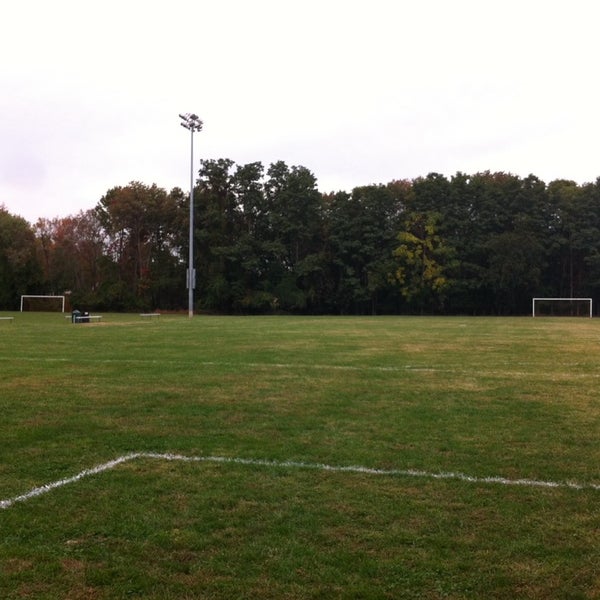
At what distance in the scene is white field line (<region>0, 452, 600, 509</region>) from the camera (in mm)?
4895

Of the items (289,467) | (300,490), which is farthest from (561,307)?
(300,490)

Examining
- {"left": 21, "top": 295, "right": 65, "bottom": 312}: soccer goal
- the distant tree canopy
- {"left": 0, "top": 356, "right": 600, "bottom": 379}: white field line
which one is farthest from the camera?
{"left": 21, "top": 295, "right": 65, "bottom": 312}: soccer goal

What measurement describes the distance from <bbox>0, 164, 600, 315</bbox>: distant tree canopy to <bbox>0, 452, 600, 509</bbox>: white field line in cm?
5042

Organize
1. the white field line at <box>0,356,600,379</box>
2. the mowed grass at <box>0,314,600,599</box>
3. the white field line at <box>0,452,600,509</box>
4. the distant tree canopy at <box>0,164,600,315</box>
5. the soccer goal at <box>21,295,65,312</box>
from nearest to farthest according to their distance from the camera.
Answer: the mowed grass at <box>0,314,600,599</box> → the white field line at <box>0,452,600,509</box> → the white field line at <box>0,356,600,379</box> → the distant tree canopy at <box>0,164,600,315</box> → the soccer goal at <box>21,295,65,312</box>

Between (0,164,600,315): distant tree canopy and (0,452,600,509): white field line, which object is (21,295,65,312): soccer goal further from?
(0,452,600,509): white field line

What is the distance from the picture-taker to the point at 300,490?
485 centimetres

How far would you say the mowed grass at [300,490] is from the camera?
339 cm

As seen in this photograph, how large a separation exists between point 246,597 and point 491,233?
57344 millimetres

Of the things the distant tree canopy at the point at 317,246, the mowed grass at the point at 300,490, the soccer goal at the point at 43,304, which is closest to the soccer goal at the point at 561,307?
the distant tree canopy at the point at 317,246

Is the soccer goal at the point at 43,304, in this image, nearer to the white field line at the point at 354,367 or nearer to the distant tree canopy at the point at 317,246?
the distant tree canopy at the point at 317,246

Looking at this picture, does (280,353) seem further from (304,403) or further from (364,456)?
(364,456)

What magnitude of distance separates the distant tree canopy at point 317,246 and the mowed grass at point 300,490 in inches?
1833

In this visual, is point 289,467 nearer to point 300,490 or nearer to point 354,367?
point 300,490

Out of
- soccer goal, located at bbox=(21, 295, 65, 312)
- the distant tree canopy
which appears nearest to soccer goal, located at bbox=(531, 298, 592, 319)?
the distant tree canopy
